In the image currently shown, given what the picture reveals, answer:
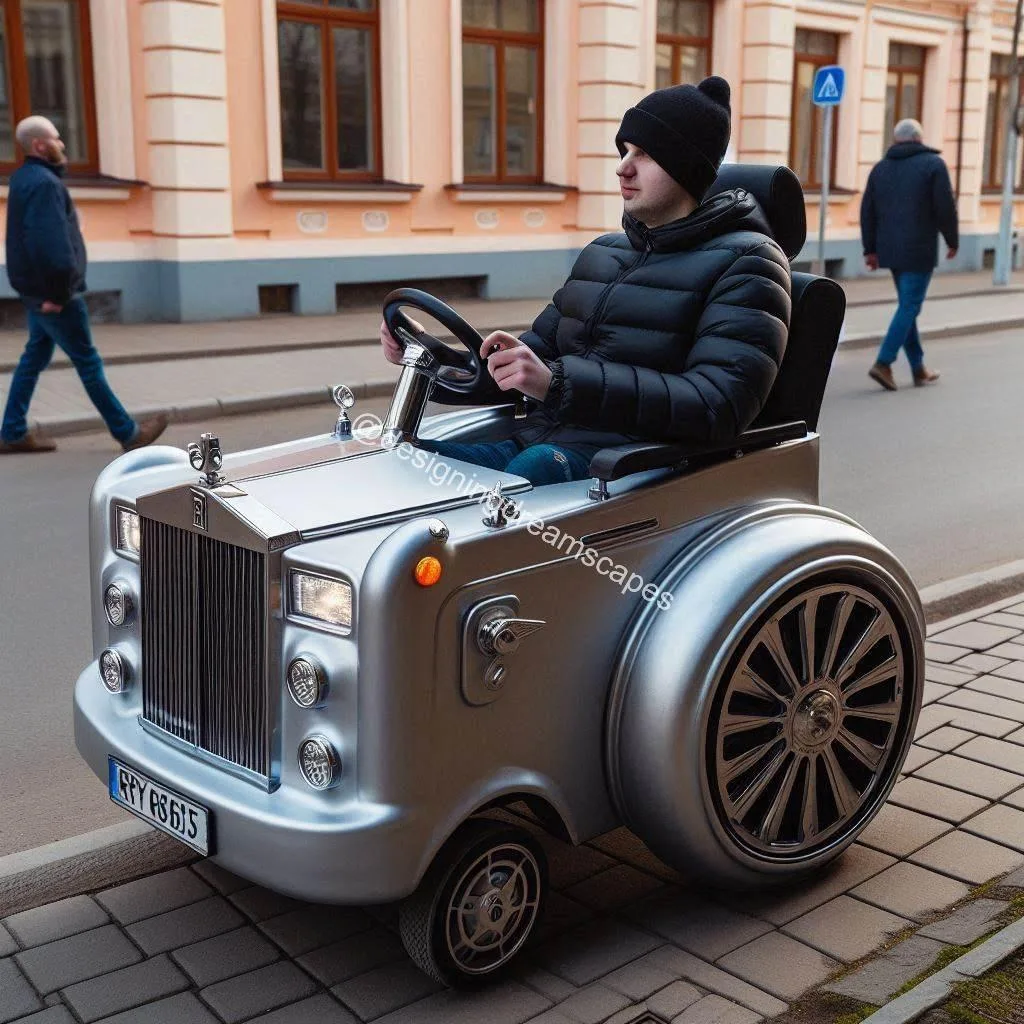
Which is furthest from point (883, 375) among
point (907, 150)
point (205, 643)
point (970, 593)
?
point (205, 643)

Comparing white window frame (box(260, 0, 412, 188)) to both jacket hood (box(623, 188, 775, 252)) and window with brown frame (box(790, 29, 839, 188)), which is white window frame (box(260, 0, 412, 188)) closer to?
window with brown frame (box(790, 29, 839, 188))

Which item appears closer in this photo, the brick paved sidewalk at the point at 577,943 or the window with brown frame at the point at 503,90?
the brick paved sidewalk at the point at 577,943

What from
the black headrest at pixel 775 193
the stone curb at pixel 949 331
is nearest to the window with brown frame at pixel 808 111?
the stone curb at pixel 949 331

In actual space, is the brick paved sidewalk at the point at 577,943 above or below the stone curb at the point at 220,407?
below

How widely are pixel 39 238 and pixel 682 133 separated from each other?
20.0 ft

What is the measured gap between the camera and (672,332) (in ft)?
11.3

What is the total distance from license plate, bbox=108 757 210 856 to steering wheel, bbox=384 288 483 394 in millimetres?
1249

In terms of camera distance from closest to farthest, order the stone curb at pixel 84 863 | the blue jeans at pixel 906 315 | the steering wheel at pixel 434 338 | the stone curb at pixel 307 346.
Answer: the stone curb at pixel 84 863
the steering wheel at pixel 434 338
the blue jeans at pixel 906 315
the stone curb at pixel 307 346

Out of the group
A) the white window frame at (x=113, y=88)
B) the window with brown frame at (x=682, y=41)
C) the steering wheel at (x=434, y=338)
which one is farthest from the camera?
the window with brown frame at (x=682, y=41)

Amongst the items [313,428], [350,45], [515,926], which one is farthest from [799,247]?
[350,45]

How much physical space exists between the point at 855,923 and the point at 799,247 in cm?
177

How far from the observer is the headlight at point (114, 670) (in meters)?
3.19

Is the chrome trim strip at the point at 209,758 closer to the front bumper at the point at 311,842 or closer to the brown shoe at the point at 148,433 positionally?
the front bumper at the point at 311,842

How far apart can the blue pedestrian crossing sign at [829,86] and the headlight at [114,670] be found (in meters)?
14.4
